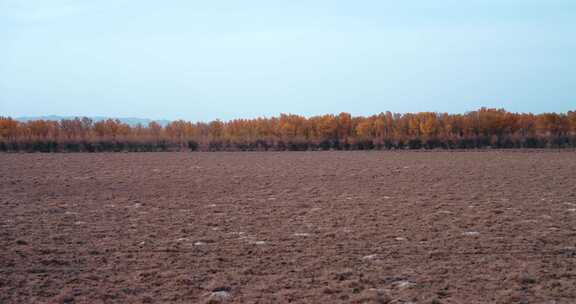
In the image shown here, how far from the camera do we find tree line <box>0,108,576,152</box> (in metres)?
43.9

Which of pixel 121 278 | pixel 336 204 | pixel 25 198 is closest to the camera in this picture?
pixel 121 278

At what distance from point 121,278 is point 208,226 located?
3474mm

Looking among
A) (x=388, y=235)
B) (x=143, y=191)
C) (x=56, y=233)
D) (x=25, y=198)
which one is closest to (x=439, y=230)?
(x=388, y=235)

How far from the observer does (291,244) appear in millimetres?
8555

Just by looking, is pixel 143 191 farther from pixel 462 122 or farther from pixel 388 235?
pixel 462 122

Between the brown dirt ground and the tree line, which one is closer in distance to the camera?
the brown dirt ground

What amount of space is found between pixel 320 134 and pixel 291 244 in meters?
40.3

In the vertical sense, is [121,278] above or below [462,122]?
below

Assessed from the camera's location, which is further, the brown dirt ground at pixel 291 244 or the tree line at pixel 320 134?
the tree line at pixel 320 134

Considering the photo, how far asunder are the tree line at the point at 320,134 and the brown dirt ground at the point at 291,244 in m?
28.6

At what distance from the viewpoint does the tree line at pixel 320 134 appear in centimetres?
4391

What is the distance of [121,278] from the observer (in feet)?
22.2

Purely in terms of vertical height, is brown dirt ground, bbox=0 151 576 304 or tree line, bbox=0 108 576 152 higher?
tree line, bbox=0 108 576 152

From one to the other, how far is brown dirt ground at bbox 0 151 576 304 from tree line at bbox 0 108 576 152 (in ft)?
93.8
